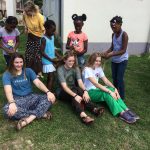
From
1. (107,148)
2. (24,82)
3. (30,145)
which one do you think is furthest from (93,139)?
(24,82)

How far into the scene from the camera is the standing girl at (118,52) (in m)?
4.76

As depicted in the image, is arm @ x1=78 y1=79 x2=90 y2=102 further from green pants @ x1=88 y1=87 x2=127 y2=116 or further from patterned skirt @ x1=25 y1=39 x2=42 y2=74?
patterned skirt @ x1=25 y1=39 x2=42 y2=74

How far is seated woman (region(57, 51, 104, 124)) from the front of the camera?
4.58m

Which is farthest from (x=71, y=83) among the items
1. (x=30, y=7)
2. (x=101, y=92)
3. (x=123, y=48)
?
(x=30, y=7)

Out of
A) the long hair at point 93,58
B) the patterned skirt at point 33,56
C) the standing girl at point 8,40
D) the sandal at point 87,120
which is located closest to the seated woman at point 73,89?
the sandal at point 87,120

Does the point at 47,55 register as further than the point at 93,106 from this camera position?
Yes

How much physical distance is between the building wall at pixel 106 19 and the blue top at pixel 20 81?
4201mm

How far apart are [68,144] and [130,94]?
2.43m

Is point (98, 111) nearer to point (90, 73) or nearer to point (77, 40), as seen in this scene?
point (90, 73)

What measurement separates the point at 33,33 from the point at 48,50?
121 cm

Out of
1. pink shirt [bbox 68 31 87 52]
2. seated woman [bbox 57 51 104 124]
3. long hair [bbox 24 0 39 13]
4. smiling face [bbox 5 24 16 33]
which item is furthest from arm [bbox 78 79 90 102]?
long hair [bbox 24 0 39 13]

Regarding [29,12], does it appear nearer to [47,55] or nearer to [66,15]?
[47,55]

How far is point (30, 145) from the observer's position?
375cm

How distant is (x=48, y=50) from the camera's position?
5.25 m
